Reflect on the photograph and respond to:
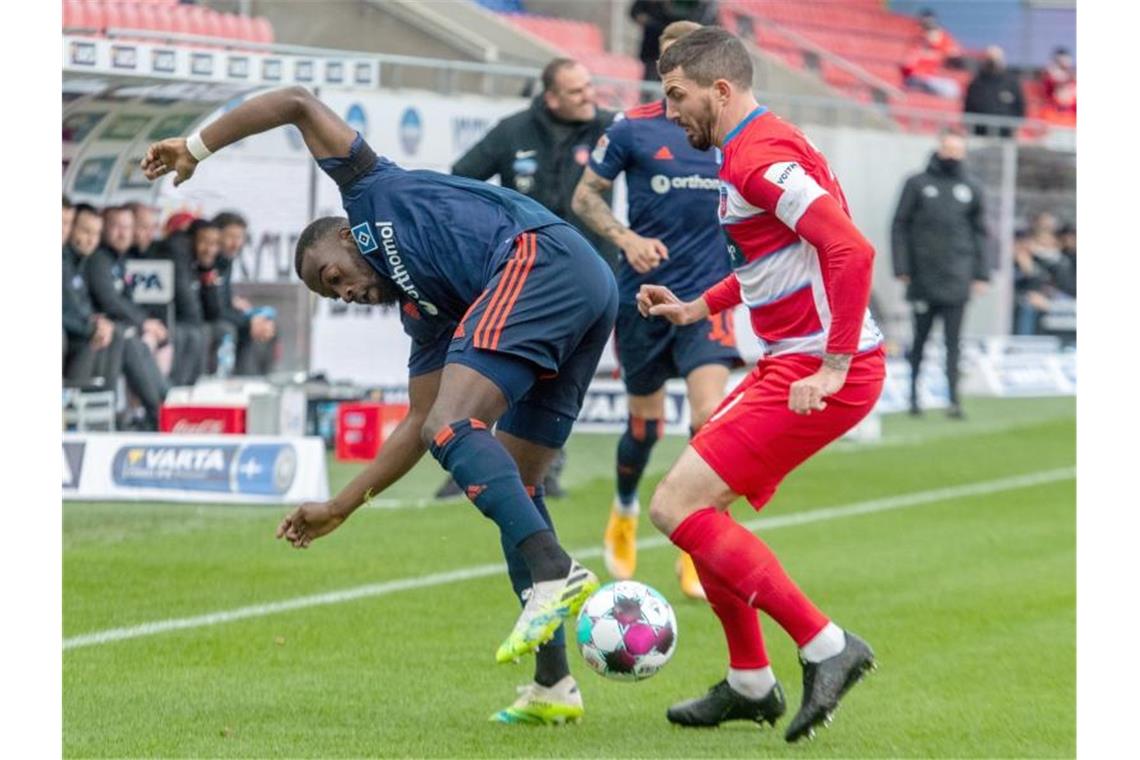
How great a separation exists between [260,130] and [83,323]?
720 cm

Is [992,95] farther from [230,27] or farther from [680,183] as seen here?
[680,183]

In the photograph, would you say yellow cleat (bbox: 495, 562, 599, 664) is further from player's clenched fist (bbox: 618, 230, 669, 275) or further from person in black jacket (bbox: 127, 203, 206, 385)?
person in black jacket (bbox: 127, 203, 206, 385)

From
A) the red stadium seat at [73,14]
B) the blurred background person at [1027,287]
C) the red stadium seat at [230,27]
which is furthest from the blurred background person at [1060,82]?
the red stadium seat at [73,14]

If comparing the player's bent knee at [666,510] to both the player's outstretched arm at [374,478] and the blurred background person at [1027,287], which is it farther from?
the blurred background person at [1027,287]

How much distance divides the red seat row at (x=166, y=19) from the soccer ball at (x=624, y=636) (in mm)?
8425

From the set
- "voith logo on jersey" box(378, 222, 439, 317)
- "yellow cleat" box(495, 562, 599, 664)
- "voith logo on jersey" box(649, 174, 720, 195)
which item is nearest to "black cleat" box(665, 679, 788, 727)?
"yellow cleat" box(495, 562, 599, 664)

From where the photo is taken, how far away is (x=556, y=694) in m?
6.42

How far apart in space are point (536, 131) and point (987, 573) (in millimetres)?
3564

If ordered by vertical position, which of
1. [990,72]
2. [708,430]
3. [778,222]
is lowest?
[708,430]

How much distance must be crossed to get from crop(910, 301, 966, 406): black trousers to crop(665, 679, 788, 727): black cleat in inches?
474

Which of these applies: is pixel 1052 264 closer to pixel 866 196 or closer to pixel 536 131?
pixel 866 196

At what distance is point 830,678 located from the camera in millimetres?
5906

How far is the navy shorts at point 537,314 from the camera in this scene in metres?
5.82

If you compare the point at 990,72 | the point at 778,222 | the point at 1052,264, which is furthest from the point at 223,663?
the point at 990,72
